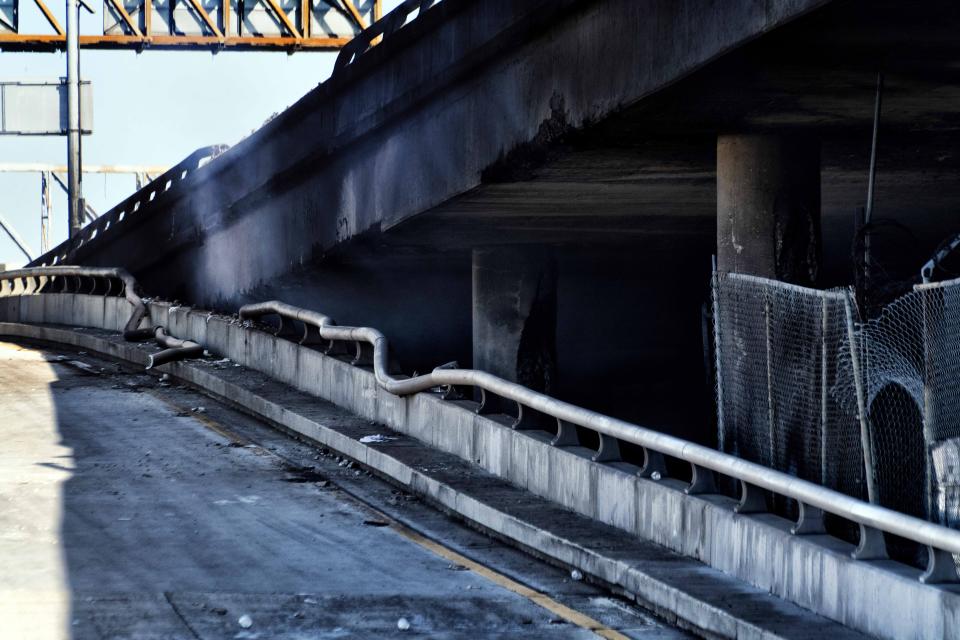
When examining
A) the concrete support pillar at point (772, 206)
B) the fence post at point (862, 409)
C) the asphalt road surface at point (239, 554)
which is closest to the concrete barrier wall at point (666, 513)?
the fence post at point (862, 409)

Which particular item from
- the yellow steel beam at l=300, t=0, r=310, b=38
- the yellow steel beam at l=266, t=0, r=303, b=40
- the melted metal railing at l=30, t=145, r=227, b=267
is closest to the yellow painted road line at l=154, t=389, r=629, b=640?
the melted metal railing at l=30, t=145, r=227, b=267

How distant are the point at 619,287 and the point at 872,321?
16.3 meters

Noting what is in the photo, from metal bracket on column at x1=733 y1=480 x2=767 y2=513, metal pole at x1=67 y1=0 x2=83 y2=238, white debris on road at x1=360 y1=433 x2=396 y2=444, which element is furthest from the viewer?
metal pole at x1=67 y1=0 x2=83 y2=238

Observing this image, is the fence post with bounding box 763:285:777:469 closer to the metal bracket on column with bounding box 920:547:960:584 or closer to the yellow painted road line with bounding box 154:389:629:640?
the yellow painted road line with bounding box 154:389:629:640

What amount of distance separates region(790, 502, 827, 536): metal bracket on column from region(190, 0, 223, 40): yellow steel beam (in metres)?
39.1

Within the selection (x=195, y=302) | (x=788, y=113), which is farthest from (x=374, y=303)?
(x=788, y=113)

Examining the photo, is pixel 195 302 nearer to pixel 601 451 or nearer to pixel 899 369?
pixel 601 451

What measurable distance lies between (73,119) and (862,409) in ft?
93.6

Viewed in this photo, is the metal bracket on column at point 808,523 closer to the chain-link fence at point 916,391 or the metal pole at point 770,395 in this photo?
the chain-link fence at point 916,391

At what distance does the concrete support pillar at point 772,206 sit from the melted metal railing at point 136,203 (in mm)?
12784

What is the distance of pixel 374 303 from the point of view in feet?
88.2

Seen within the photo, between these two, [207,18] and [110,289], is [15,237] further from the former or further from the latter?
[110,289]

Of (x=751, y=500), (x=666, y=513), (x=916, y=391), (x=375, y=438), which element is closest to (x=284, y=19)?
(x=375, y=438)

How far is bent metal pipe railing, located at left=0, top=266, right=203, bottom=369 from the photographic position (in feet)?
80.9
